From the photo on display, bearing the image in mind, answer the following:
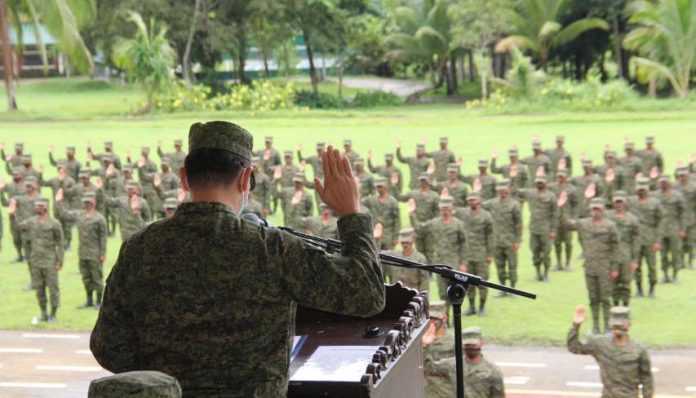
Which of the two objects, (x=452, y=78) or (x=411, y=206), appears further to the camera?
(x=452, y=78)

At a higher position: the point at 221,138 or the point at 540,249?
the point at 221,138

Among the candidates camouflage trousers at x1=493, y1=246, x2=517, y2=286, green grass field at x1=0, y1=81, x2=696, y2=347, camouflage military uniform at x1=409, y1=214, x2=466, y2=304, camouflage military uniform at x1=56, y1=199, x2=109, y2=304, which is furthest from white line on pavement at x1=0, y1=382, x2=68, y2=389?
green grass field at x1=0, y1=81, x2=696, y2=347

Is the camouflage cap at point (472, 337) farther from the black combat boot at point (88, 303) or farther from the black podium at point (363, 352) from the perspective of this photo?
the black combat boot at point (88, 303)

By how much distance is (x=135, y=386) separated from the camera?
161 cm

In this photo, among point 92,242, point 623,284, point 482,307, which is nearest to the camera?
point 623,284

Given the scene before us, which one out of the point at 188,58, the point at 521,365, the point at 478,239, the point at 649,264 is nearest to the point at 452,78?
the point at 188,58

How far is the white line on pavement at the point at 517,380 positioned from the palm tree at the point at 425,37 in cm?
1206

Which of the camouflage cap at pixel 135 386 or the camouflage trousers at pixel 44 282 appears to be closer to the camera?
the camouflage cap at pixel 135 386

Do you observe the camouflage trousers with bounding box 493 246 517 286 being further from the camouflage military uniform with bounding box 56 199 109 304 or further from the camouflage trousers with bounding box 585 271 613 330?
the camouflage military uniform with bounding box 56 199 109 304

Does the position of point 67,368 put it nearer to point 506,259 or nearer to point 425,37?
point 506,259

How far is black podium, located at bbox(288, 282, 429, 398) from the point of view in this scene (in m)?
2.37

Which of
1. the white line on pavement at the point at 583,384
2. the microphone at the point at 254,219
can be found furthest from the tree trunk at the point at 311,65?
the microphone at the point at 254,219

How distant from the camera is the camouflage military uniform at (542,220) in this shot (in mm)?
13125

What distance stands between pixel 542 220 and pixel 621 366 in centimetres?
557
